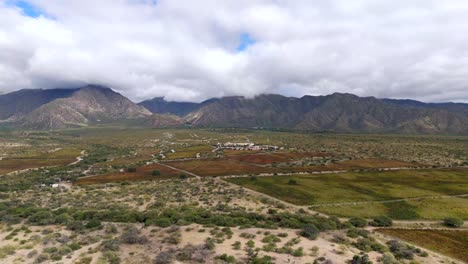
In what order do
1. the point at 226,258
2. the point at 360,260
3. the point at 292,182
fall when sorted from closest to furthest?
1. the point at 360,260
2. the point at 226,258
3. the point at 292,182


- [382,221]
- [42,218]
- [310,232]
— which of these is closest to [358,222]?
[382,221]

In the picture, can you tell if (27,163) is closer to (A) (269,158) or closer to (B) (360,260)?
(A) (269,158)

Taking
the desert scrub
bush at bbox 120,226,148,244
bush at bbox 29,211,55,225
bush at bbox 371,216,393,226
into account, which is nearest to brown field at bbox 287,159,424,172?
bush at bbox 371,216,393,226

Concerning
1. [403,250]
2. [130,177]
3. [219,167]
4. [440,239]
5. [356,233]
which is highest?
[403,250]

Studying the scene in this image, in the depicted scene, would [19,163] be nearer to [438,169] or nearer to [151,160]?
[151,160]

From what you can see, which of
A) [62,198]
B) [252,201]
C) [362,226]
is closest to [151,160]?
[62,198]

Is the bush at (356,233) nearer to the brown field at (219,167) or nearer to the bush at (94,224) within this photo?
the bush at (94,224)
